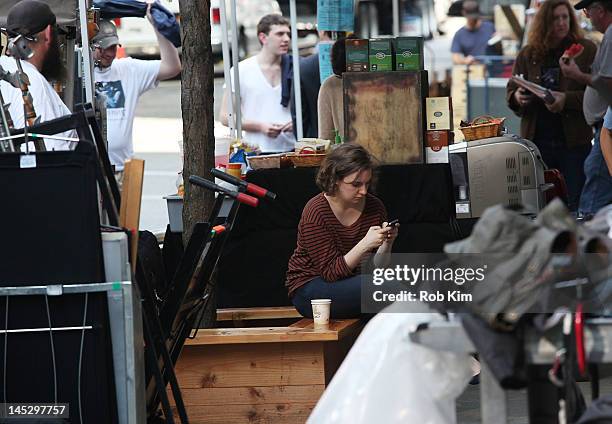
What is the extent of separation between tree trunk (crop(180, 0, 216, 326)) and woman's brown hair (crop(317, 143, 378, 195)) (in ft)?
1.95

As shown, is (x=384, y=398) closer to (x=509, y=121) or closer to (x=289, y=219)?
(x=289, y=219)

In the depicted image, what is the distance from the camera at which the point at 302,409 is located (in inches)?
223

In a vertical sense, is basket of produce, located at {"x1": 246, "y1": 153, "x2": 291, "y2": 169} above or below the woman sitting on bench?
above

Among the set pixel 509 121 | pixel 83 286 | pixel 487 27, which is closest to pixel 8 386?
pixel 83 286

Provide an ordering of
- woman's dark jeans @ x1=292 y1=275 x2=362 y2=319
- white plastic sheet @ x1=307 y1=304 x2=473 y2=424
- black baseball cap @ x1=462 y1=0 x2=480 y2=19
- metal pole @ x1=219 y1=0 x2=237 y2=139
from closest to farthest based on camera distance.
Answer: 1. white plastic sheet @ x1=307 y1=304 x2=473 y2=424
2. woman's dark jeans @ x1=292 y1=275 x2=362 y2=319
3. metal pole @ x1=219 y1=0 x2=237 y2=139
4. black baseball cap @ x1=462 y1=0 x2=480 y2=19

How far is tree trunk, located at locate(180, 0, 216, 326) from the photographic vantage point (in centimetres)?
616

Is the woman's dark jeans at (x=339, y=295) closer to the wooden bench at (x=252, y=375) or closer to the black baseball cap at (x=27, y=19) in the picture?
the wooden bench at (x=252, y=375)

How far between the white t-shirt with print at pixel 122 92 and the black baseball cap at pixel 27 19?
322cm

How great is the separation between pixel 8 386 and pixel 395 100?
11.0ft

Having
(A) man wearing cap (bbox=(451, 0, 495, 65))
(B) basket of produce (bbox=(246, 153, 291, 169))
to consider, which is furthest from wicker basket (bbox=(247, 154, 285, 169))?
(A) man wearing cap (bbox=(451, 0, 495, 65))

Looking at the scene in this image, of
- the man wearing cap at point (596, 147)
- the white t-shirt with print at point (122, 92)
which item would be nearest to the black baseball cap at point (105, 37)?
the white t-shirt with print at point (122, 92)

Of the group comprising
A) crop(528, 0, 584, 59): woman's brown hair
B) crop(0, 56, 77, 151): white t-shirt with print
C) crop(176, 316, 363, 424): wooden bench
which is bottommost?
crop(176, 316, 363, 424): wooden bench

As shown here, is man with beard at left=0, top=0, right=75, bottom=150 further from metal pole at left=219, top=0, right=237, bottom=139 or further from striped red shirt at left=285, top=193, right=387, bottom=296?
metal pole at left=219, top=0, right=237, bottom=139

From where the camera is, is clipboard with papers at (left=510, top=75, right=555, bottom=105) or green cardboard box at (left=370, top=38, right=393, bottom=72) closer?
green cardboard box at (left=370, top=38, right=393, bottom=72)
